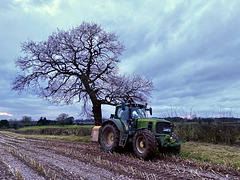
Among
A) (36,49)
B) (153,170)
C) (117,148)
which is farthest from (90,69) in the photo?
(153,170)

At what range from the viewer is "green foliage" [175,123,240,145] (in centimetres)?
1061

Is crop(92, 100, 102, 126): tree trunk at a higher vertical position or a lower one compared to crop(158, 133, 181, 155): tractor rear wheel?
higher

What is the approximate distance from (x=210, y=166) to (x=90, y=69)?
1263 cm

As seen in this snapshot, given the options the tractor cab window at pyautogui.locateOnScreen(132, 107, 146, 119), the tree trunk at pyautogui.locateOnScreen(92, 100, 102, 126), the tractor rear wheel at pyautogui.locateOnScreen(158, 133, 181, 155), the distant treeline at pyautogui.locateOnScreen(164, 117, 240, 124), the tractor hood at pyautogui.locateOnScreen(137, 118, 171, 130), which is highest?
the tree trunk at pyautogui.locateOnScreen(92, 100, 102, 126)

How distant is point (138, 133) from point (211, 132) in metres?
6.14

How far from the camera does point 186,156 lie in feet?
25.5

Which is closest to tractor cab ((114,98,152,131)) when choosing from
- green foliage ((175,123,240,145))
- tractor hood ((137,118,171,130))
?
tractor hood ((137,118,171,130))

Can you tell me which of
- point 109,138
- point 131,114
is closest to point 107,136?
point 109,138

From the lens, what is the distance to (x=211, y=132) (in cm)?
1126

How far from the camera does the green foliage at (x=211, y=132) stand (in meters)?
10.6

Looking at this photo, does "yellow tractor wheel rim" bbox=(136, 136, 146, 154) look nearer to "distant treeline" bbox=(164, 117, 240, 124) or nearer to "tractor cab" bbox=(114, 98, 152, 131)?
"tractor cab" bbox=(114, 98, 152, 131)

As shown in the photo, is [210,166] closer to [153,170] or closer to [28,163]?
[153,170]

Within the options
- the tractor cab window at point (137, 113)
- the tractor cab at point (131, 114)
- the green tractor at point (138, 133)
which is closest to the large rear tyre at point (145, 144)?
the green tractor at point (138, 133)

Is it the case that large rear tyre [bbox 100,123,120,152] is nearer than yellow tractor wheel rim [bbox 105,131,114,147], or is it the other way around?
large rear tyre [bbox 100,123,120,152]
